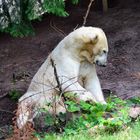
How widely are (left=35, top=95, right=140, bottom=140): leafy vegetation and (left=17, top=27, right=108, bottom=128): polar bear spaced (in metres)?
0.25

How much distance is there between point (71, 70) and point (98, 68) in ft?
9.53

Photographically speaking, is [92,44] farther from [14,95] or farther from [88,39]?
[14,95]

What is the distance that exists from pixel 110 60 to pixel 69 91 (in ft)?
11.1

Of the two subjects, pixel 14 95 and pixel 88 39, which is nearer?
pixel 88 39

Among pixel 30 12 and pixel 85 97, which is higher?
pixel 30 12

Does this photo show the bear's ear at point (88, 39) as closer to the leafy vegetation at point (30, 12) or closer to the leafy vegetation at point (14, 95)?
the leafy vegetation at point (30, 12)

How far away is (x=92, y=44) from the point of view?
7.89m

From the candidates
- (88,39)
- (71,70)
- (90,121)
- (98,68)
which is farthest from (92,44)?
(98,68)

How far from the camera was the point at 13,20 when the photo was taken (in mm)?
9398

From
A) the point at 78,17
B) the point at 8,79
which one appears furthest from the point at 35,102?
the point at 78,17

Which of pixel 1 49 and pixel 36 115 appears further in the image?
pixel 1 49

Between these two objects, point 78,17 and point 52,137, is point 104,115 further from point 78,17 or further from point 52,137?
point 78,17

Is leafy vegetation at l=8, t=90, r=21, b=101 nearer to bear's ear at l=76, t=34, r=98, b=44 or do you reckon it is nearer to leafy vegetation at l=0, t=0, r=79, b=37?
leafy vegetation at l=0, t=0, r=79, b=37

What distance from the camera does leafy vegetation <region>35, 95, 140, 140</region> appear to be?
6719 millimetres
